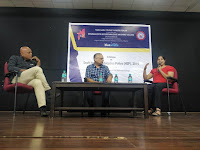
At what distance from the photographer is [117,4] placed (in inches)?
171

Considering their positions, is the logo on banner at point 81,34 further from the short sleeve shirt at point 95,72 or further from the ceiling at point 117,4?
the short sleeve shirt at point 95,72

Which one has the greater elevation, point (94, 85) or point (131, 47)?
point (131, 47)

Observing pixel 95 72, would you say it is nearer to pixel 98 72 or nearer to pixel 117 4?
pixel 98 72

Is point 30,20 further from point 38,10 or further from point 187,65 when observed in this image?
point 187,65

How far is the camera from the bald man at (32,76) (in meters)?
2.47

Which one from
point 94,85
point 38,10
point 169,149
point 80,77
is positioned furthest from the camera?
point 38,10

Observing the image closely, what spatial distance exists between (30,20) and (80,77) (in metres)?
2.03

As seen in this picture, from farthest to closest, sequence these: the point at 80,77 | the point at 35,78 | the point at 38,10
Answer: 1. the point at 38,10
2. the point at 80,77
3. the point at 35,78

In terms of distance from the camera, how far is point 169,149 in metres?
0.60

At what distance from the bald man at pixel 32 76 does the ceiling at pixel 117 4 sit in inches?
66.8

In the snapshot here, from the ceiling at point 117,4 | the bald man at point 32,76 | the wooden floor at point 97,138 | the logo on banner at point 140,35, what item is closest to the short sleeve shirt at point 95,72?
the bald man at point 32,76

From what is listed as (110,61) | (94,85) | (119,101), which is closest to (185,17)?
(110,61)

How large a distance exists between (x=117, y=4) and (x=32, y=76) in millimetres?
2833

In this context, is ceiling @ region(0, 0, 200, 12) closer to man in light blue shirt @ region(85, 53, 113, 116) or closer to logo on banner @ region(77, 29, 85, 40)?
logo on banner @ region(77, 29, 85, 40)
